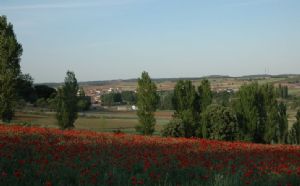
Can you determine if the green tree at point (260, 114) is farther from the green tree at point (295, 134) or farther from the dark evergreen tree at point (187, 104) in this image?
the dark evergreen tree at point (187, 104)

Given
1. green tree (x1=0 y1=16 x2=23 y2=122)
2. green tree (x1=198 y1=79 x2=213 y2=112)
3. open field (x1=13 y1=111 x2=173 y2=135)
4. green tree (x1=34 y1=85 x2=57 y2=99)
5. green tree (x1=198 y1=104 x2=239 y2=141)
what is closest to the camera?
green tree (x1=0 y1=16 x2=23 y2=122)

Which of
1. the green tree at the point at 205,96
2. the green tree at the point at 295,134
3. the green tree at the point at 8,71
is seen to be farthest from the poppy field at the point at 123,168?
the green tree at the point at 295,134

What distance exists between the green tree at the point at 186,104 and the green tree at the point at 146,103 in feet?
8.32

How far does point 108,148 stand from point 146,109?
1076 inches

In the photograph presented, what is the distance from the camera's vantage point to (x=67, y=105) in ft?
142

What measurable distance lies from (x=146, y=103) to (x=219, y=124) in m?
8.28

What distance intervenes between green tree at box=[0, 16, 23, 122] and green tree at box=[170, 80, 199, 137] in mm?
15806

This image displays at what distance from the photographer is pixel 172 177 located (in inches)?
406

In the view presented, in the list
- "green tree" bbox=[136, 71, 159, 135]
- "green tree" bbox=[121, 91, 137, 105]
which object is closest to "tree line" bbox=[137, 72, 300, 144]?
Result: "green tree" bbox=[136, 71, 159, 135]

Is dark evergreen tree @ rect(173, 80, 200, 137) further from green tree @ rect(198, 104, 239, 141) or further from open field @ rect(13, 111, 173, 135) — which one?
open field @ rect(13, 111, 173, 135)

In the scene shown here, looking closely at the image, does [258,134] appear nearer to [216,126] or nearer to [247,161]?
[216,126]

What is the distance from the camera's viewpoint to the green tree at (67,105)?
140 feet

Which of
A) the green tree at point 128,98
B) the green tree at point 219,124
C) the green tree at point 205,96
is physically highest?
the green tree at point 205,96

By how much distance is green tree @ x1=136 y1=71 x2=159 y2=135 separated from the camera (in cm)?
4194
